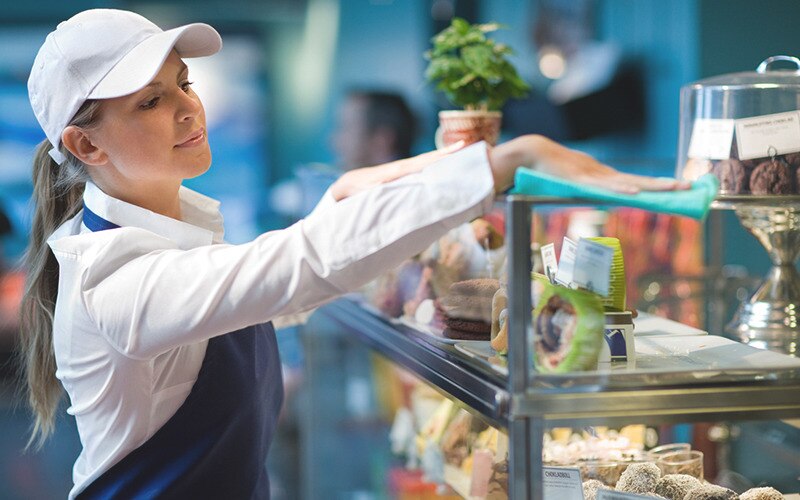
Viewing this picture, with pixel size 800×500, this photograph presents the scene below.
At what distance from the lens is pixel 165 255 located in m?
1.56

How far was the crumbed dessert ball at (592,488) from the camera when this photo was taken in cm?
181

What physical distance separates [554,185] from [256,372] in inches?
33.8

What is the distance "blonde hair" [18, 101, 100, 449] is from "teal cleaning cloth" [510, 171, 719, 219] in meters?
0.94

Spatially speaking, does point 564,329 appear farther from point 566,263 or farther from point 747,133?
point 747,133

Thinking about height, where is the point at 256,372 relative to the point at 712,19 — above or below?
below

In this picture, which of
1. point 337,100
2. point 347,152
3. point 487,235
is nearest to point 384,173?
point 487,235

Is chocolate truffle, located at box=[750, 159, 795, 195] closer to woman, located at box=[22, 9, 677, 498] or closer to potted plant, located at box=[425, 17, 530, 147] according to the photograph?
woman, located at box=[22, 9, 677, 498]

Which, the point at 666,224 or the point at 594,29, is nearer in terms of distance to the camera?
the point at 666,224

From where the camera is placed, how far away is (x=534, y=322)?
1.52 metres

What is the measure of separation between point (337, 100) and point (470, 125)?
Result: 5779 mm

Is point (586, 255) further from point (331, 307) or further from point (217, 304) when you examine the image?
point (331, 307)

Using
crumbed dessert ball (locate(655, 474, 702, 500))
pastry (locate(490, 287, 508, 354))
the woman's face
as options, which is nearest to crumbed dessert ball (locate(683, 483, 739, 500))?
crumbed dessert ball (locate(655, 474, 702, 500))

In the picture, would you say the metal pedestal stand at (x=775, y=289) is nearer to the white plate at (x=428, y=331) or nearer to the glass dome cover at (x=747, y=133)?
the glass dome cover at (x=747, y=133)

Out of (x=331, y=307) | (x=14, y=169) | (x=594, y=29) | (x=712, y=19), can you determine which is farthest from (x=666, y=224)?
(x=14, y=169)
